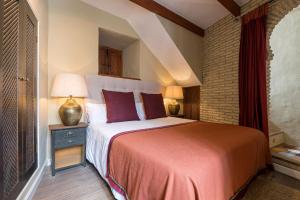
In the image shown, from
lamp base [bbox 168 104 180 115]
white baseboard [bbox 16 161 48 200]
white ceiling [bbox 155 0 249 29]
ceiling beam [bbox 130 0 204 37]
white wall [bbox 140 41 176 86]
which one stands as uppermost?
white ceiling [bbox 155 0 249 29]

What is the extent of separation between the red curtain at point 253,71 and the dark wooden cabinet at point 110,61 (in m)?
2.83

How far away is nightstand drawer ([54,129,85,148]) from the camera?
6.38 ft

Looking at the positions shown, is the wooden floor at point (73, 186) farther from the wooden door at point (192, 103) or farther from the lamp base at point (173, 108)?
the wooden door at point (192, 103)

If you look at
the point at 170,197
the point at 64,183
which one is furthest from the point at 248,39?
the point at 64,183

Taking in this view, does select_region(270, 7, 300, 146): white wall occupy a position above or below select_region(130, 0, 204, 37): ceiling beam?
below

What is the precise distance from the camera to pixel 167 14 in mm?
2816

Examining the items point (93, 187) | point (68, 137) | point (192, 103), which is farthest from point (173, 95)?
point (93, 187)

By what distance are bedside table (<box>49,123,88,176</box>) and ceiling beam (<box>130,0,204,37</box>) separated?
2176 millimetres

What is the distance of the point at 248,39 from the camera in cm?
260

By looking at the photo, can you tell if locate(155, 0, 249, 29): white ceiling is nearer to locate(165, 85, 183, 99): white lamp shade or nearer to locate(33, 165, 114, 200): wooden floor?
locate(165, 85, 183, 99): white lamp shade

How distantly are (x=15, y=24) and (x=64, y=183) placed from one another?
1.65 m

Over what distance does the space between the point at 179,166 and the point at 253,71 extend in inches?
94.3

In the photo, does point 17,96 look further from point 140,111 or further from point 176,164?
point 140,111

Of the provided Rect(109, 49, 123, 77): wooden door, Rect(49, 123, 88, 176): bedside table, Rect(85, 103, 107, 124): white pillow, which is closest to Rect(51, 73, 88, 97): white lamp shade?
Rect(85, 103, 107, 124): white pillow
